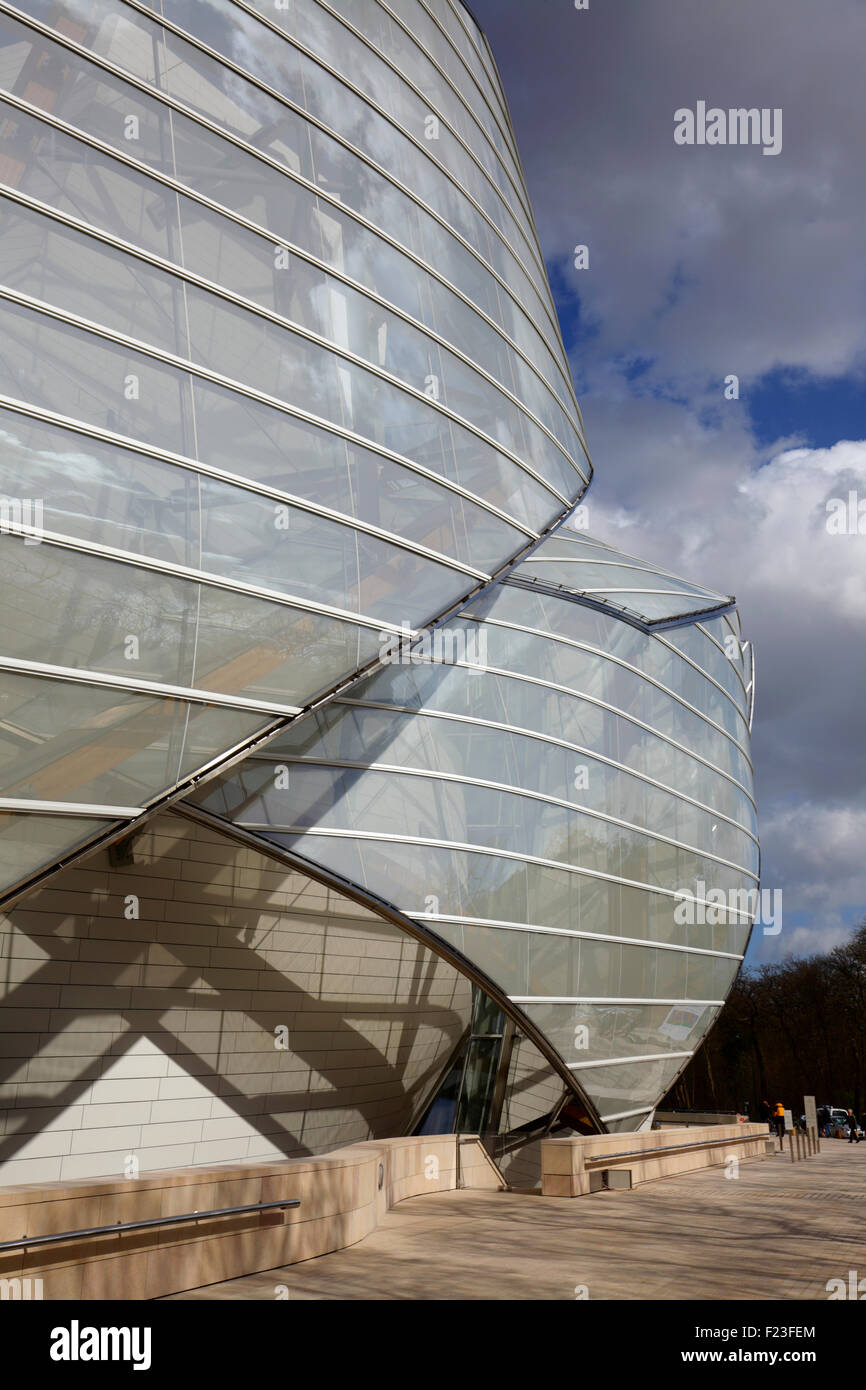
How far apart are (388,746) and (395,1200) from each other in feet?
24.8

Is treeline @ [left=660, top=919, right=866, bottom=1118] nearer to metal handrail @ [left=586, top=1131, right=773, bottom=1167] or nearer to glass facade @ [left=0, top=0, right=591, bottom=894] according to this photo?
metal handrail @ [left=586, top=1131, right=773, bottom=1167]

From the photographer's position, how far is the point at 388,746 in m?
18.7

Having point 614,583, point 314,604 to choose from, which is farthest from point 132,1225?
point 614,583

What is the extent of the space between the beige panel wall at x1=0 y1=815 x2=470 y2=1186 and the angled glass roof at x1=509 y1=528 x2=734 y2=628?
376 inches

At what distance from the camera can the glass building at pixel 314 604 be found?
11.2 meters

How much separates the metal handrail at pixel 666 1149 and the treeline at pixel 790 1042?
40.6m

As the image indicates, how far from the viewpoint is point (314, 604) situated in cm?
1344

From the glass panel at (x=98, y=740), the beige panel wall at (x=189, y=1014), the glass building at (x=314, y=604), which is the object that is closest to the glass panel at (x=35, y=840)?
the glass building at (x=314, y=604)

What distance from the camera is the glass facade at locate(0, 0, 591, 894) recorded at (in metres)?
10.8

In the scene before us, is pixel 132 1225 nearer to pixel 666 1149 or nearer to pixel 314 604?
pixel 314 604

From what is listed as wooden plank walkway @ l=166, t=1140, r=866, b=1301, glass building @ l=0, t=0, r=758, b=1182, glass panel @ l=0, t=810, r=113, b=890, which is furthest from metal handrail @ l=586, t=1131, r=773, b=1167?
glass panel @ l=0, t=810, r=113, b=890

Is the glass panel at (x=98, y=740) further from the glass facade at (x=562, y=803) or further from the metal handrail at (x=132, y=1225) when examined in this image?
the metal handrail at (x=132, y=1225)

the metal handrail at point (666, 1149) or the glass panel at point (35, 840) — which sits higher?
the glass panel at point (35, 840)


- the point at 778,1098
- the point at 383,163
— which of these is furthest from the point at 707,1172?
the point at 778,1098
